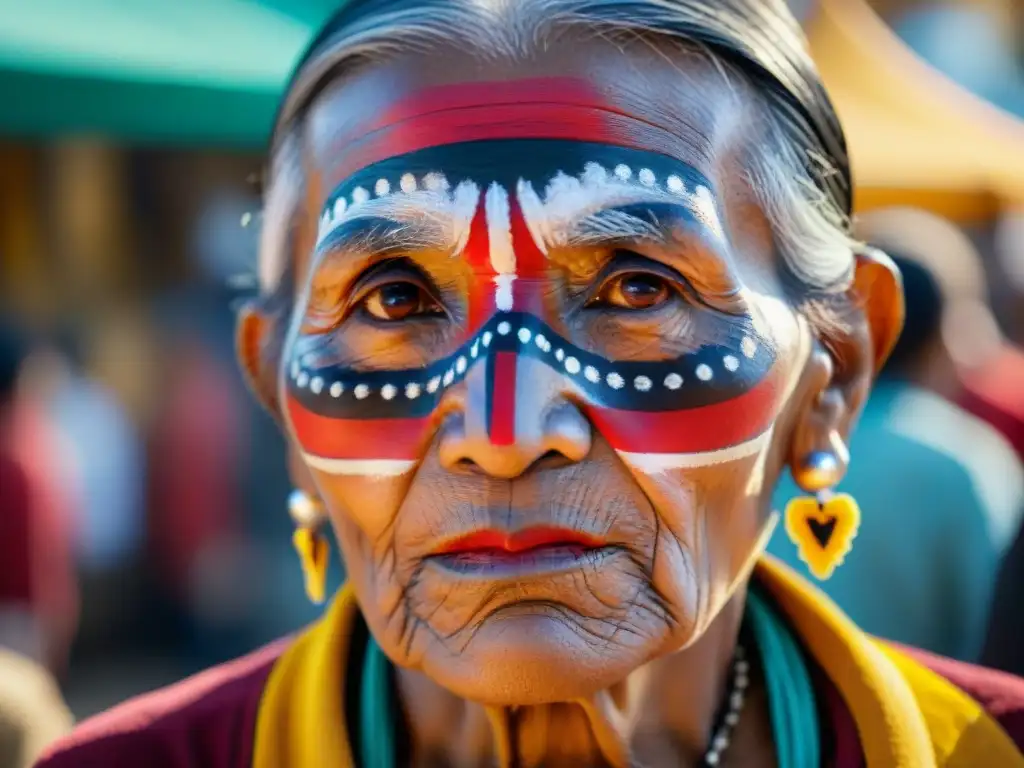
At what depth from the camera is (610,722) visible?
1729mm

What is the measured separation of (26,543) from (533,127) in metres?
3.11

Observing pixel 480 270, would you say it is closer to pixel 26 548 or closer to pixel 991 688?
pixel 991 688

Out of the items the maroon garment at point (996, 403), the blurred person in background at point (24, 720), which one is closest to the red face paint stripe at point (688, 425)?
the blurred person in background at point (24, 720)

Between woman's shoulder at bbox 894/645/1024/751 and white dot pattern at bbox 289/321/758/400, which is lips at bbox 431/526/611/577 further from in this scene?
woman's shoulder at bbox 894/645/1024/751

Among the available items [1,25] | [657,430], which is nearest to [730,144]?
[657,430]

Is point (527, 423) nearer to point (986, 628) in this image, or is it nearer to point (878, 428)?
point (986, 628)

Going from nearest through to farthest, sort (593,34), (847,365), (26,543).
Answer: (593,34) → (847,365) → (26,543)

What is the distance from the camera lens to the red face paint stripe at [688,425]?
1510 mm

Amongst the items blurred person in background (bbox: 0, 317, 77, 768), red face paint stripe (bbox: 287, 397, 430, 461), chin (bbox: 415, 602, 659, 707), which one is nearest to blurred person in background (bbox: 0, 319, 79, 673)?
blurred person in background (bbox: 0, 317, 77, 768)

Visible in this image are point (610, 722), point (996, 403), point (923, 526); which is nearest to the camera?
point (610, 722)

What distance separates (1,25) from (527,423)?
3.60 meters

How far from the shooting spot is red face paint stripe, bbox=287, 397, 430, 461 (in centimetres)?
156

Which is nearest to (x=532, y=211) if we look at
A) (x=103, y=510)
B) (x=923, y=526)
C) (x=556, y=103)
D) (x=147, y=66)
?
(x=556, y=103)

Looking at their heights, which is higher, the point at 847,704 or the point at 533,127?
the point at 533,127
